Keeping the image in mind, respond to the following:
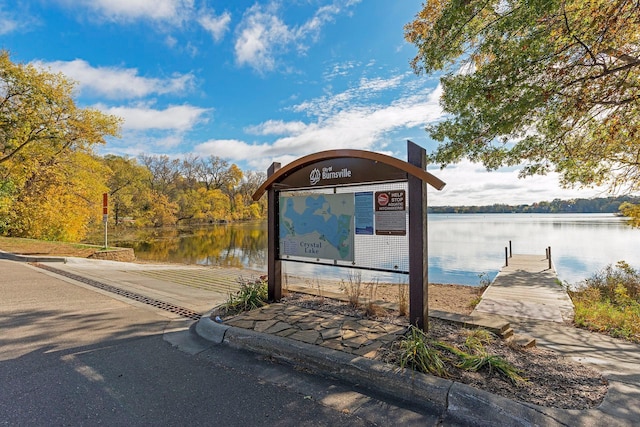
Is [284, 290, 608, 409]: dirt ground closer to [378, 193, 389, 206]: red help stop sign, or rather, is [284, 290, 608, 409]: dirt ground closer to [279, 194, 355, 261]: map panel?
[279, 194, 355, 261]: map panel

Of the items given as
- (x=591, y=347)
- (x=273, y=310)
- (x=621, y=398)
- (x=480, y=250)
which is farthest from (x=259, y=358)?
(x=480, y=250)

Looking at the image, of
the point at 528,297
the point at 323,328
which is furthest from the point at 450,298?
the point at 323,328

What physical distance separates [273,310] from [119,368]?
208 centimetres

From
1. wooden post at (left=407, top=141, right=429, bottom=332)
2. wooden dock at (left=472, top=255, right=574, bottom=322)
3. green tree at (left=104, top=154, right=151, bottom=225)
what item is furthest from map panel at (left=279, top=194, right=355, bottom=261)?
green tree at (left=104, top=154, right=151, bottom=225)

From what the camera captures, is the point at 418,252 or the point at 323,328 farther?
the point at 323,328

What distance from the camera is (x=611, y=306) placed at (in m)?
7.83

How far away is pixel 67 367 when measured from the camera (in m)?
3.27

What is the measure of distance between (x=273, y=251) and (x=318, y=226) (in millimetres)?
946

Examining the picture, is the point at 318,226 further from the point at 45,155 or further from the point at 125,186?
the point at 125,186

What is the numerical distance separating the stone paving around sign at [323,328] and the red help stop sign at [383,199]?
161 cm

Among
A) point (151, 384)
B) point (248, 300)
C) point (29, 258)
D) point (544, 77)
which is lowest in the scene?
point (151, 384)

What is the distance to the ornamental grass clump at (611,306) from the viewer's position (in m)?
5.30

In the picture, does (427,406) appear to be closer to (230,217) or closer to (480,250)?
(480,250)

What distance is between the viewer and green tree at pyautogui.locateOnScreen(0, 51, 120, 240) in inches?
571
